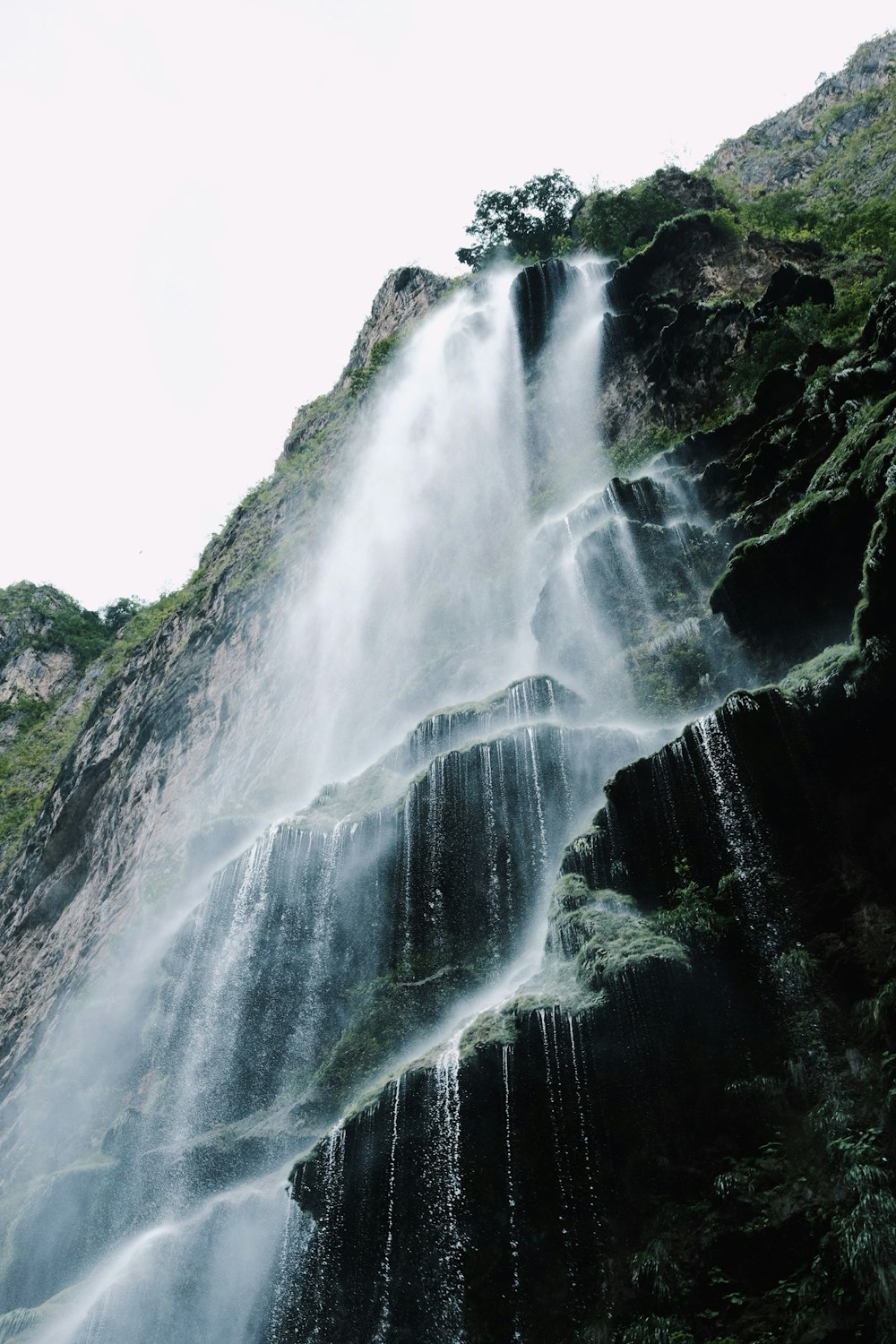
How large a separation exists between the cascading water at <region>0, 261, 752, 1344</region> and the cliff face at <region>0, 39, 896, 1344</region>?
6 centimetres

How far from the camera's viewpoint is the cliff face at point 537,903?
784 cm

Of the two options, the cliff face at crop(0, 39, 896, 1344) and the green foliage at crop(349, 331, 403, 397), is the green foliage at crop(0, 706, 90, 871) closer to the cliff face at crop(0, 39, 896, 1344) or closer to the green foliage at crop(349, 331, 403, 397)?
the cliff face at crop(0, 39, 896, 1344)

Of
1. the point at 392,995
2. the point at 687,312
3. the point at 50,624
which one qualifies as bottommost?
the point at 392,995

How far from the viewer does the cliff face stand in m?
7.84

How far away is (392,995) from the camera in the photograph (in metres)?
13.2

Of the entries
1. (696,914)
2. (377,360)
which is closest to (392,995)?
(696,914)

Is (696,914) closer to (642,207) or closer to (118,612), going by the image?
(642,207)

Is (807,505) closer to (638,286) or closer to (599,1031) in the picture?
(599,1031)

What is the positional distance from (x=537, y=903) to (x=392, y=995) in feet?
9.23

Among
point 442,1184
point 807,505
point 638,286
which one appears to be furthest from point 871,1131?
point 638,286

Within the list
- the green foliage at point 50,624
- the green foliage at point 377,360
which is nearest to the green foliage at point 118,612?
the green foliage at point 50,624

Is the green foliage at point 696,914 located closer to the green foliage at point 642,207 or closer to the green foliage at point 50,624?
the green foliage at point 642,207

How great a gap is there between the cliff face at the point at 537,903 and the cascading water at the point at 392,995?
58 mm

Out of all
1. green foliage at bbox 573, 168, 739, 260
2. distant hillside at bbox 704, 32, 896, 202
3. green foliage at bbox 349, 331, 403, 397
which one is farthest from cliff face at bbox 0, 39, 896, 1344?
distant hillside at bbox 704, 32, 896, 202
